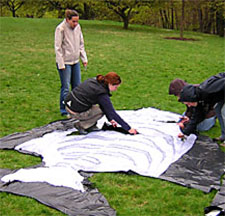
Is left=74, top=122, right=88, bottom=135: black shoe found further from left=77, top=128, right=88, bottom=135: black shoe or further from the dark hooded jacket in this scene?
the dark hooded jacket

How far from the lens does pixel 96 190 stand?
11.3ft

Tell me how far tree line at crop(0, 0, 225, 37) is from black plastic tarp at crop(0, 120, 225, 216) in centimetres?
1319

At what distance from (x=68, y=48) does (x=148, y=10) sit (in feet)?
64.6

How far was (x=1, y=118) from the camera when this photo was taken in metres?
5.93

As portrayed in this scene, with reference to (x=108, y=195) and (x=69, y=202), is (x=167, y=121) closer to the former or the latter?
(x=108, y=195)

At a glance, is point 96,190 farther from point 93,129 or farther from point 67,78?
point 67,78

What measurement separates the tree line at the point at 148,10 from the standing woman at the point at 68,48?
11676 mm

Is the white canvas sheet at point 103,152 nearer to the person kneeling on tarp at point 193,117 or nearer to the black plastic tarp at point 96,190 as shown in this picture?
the black plastic tarp at point 96,190

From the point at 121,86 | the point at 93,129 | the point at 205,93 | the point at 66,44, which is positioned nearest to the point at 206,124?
the point at 205,93

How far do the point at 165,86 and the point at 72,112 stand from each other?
3861mm

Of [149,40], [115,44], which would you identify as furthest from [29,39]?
[149,40]

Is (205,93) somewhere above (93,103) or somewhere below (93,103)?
above

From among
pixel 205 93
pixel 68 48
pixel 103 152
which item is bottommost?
pixel 103 152

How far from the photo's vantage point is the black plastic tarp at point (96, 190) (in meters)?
3.17
